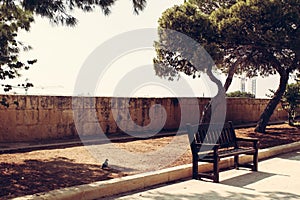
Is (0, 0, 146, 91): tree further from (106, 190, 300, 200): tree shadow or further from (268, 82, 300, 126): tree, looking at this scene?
(268, 82, 300, 126): tree

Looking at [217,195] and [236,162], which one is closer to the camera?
[217,195]

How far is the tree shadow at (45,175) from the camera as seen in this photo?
4426 mm

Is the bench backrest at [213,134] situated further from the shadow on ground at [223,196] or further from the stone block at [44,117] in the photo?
the stone block at [44,117]

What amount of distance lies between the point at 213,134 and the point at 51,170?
2.98 m

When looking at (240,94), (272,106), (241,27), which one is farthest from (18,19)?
(240,94)

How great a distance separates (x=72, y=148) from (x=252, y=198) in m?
4.75

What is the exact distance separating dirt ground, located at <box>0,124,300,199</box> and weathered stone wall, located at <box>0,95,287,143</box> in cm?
170

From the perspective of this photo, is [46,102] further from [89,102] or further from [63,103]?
[89,102]

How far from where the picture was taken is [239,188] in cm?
505

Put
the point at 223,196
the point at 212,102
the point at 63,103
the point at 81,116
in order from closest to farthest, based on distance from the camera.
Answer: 1. the point at 223,196
2. the point at 63,103
3. the point at 81,116
4. the point at 212,102

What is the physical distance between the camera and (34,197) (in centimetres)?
381

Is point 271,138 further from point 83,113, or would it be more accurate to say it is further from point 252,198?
point 252,198

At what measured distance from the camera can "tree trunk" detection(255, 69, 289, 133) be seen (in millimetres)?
12164

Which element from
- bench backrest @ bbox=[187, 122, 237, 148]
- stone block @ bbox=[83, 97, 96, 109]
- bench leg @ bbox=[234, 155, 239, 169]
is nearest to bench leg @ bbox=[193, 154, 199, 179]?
bench backrest @ bbox=[187, 122, 237, 148]
